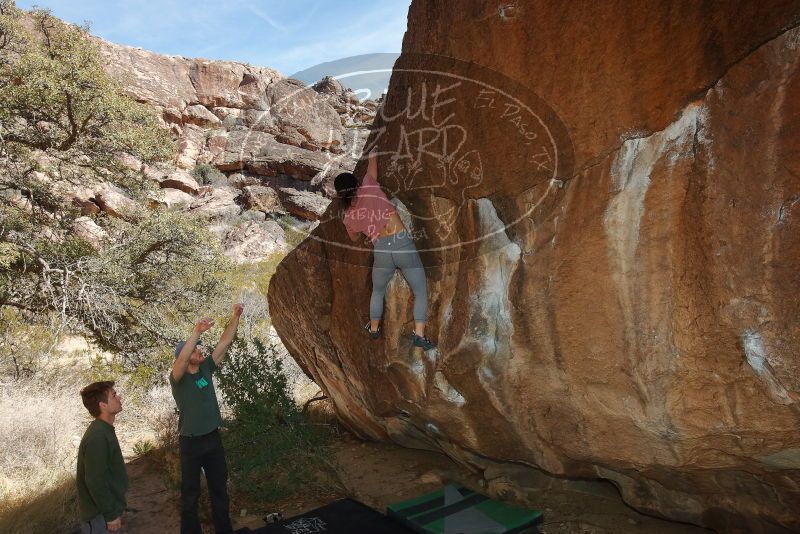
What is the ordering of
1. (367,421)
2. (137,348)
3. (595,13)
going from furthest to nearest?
1. (137,348)
2. (367,421)
3. (595,13)

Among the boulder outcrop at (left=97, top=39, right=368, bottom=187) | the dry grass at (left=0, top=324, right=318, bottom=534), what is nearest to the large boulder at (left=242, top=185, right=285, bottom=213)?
the boulder outcrop at (left=97, top=39, right=368, bottom=187)

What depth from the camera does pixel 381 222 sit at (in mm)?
3486

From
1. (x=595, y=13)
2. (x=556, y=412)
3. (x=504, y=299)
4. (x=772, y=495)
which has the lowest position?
(x=772, y=495)

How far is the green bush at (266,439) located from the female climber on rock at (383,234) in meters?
1.99

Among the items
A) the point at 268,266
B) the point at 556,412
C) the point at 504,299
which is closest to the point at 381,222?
the point at 504,299

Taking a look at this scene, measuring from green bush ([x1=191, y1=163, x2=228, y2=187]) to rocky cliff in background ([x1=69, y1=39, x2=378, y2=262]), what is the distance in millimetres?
53

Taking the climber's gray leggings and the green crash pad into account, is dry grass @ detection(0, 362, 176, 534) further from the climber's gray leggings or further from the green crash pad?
the climber's gray leggings

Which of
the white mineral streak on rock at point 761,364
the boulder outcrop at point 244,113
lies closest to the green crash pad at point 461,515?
the white mineral streak on rock at point 761,364

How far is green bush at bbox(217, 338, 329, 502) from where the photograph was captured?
4742 mm

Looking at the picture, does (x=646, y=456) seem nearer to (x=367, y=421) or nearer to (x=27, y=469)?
(x=367, y=421)

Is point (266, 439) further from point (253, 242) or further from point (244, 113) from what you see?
point (244, 113)

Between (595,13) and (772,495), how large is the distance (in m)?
2.65

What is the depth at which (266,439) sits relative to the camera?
493 centimetres

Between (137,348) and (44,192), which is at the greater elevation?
(44,192)
